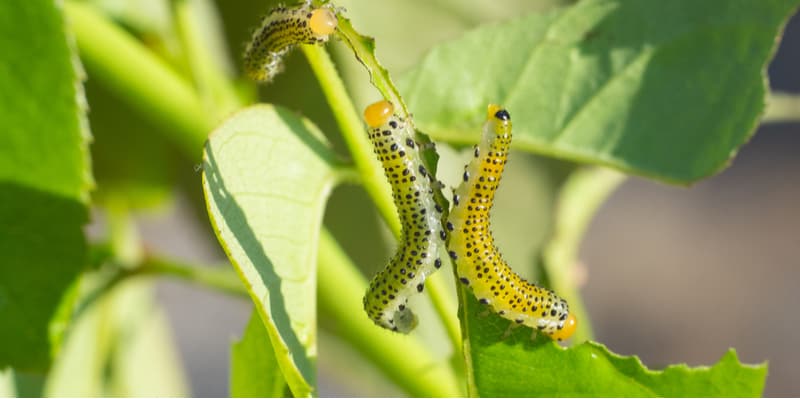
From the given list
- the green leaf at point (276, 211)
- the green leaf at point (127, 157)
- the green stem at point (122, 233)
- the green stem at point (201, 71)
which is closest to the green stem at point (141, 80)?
the green stem at point (201, 71)

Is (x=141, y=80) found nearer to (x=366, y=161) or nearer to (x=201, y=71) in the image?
(x=201, y=71)

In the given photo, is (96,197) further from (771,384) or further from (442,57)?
(771,384)

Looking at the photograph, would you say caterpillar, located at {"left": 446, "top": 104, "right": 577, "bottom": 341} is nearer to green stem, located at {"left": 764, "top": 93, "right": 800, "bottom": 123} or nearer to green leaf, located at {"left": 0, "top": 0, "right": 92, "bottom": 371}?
green leaf, located at {"left": 0, "top": 0, "right": 92, "bottom": 371}

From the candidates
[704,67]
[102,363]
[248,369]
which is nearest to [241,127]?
[248,369]

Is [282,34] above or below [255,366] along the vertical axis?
above

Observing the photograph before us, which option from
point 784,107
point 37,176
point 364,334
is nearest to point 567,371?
point 364,334
